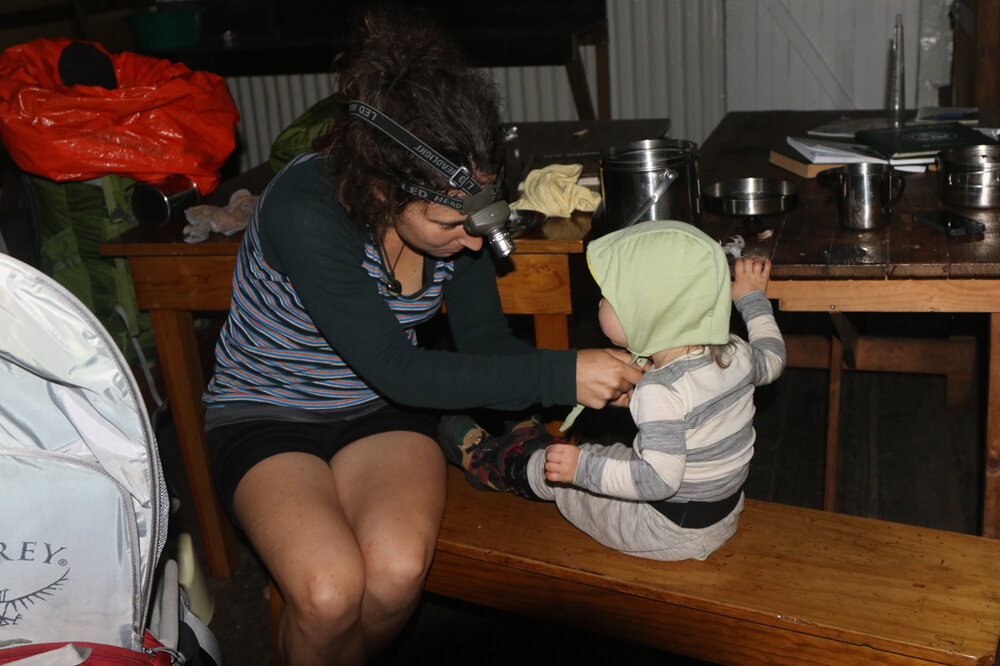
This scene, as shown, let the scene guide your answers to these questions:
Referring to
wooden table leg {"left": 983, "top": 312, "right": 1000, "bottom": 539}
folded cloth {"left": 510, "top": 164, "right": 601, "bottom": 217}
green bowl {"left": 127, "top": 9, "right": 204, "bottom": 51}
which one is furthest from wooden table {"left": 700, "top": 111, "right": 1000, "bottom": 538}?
green bowl {"left": 127, "top": 9, "right": 204, "bottom": 51}

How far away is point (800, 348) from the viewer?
104 inches

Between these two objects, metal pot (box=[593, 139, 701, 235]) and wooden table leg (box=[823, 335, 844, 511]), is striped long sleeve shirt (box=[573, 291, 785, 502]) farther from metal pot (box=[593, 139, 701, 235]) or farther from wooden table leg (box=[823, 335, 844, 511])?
wooden table leg (box=[823, 335, 844, 511])

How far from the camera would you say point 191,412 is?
2068 millimetres

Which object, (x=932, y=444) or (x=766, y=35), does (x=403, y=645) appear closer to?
(x=932, y=444)

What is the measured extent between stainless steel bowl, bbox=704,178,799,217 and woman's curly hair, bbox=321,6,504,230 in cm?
55

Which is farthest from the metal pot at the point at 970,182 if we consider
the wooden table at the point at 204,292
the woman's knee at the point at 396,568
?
the woman's knee at the point at 396,568

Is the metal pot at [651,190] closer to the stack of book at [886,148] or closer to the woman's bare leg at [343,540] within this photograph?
the stack of book at [886,148]

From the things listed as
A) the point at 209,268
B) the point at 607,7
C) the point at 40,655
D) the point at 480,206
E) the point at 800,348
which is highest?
the point at 607,7

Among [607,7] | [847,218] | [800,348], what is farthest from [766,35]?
[847,218]

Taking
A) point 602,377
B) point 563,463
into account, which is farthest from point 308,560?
point 602,377

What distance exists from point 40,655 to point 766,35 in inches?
150

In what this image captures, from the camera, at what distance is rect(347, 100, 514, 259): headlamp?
1.37 m

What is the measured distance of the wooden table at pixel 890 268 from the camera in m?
1.49

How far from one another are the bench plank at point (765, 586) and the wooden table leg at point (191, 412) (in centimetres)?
73
